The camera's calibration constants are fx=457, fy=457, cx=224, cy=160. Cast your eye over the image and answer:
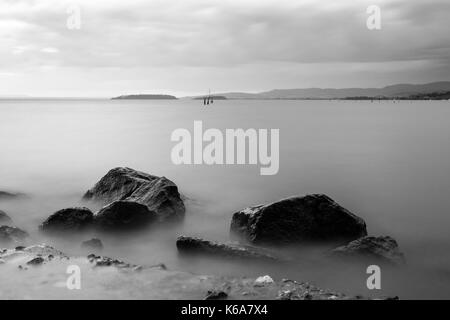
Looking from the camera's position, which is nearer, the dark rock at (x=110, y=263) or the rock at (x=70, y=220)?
the dark rock at (x=110, y=263)

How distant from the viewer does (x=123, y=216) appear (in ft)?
46.3

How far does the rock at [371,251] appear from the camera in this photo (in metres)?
11.5

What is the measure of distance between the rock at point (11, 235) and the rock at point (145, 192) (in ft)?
11.7

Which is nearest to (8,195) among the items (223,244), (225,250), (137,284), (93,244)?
(93,244)

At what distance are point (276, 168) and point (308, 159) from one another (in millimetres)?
5252

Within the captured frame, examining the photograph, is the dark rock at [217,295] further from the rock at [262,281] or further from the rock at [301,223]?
the rock at [301,223]

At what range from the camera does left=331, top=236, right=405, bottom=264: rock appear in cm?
1154

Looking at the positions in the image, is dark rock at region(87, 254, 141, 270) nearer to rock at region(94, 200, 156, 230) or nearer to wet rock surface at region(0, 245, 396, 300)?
wet rock surface at region(0, 245, 396, 300)

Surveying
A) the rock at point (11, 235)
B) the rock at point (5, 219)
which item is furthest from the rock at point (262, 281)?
the rock at point (5, 219)

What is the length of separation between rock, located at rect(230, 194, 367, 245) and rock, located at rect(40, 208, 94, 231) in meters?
4.79

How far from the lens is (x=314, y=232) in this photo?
41.5 feet

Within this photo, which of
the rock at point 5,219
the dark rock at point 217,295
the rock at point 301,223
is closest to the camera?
the dark rock at point 217,295

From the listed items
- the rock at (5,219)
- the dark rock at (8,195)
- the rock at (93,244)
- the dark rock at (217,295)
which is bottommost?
the dark rock at (217,295)

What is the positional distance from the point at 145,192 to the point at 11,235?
14.1 ft
